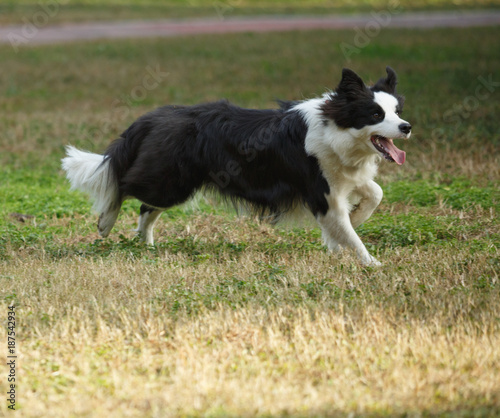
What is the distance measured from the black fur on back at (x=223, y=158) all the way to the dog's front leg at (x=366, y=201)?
0.46 metres

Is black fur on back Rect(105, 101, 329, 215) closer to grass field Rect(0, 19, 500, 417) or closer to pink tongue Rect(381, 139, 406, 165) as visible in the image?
grass field Rect(0, 19, 500, 417)

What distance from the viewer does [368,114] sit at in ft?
21.3

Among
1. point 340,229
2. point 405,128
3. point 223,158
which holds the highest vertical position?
point 405,128

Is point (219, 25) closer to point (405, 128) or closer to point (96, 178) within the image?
point (96, 178)

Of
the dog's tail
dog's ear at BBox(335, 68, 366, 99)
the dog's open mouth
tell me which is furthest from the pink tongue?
the dog's tail

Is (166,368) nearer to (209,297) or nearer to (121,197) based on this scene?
(209,297)

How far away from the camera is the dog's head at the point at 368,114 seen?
646cm

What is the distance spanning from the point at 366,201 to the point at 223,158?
146cm

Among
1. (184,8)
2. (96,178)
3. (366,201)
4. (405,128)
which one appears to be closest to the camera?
(405,128)

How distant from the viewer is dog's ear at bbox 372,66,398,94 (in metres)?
6.72

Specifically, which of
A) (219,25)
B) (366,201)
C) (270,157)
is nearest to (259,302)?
(270,157)

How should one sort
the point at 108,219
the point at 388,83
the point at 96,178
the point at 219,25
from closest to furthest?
the point at 388,83, the point at 96,178, the point at 108,219, the point at 219,25

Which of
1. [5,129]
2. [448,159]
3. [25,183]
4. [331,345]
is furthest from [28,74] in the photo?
[331,345]

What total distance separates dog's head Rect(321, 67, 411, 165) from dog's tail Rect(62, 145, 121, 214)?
8.05ft
